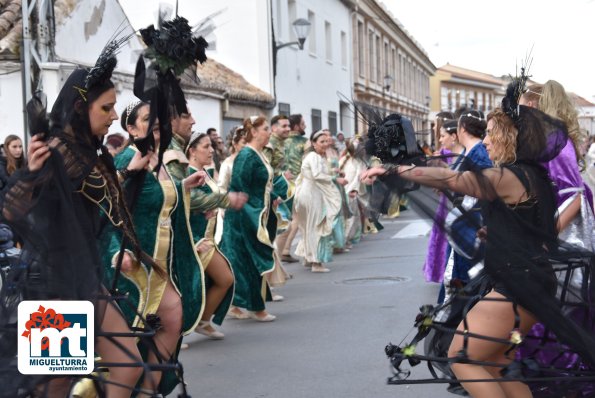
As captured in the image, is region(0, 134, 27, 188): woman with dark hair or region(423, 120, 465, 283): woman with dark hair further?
region(0, 134, 27, 188): woman with dark hair

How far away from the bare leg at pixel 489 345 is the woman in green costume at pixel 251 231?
436 centimetres

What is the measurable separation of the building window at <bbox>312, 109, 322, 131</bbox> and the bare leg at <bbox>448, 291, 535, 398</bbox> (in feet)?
85.8

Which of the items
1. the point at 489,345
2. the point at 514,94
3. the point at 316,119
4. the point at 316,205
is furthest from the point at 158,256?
the point at 316,119

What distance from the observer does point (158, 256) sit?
17.2 ft

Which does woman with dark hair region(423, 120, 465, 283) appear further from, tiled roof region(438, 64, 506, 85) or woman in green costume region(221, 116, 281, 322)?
tiled roof region(438, 64, 506, 85)

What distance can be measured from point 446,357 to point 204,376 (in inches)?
105

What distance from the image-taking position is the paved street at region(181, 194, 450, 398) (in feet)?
19.3

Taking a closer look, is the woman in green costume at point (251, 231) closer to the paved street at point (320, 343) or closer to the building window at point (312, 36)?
the paved street at point (320, 343)

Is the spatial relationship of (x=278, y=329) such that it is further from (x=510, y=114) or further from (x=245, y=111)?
(x=245, y=111)

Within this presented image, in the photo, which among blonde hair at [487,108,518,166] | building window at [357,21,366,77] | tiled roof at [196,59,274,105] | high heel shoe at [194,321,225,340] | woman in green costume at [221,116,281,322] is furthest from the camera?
building window at [357,21,366,77]

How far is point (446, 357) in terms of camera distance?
4.11 meters

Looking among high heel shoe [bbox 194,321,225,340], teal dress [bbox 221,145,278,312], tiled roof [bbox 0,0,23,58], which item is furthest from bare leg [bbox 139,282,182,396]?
tiled roof [bbox 0,0,23,58]

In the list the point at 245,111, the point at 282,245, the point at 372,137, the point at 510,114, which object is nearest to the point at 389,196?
the point at 372,137

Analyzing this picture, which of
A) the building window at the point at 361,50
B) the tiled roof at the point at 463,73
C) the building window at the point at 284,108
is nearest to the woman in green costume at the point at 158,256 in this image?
the building window at the point at 284,108
